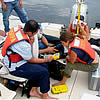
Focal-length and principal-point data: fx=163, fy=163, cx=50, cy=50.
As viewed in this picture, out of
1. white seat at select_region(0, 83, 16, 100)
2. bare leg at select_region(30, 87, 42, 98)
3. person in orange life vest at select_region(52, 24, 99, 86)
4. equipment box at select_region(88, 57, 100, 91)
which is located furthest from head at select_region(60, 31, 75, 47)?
white seat at select_region(0, 83, 16, 100)

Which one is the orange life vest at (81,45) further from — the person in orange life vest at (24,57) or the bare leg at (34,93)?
the bare leg at (34,93)

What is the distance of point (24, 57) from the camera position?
6.39 feet

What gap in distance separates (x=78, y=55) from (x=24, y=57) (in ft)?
2.45

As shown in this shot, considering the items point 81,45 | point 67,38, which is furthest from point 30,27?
point 81,45

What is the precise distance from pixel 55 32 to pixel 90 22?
3630 mm

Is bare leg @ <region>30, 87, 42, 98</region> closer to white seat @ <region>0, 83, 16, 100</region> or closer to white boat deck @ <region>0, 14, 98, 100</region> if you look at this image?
white boat deck @ <region>0, 14, 98, 100</region>

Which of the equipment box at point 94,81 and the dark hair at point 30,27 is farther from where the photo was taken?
the equipment box at point 94,81

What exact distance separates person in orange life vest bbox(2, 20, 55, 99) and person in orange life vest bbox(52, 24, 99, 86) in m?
0.42

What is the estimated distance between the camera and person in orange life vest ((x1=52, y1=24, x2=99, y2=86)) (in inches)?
85.7

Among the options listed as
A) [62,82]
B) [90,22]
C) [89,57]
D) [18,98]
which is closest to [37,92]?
[18,98]

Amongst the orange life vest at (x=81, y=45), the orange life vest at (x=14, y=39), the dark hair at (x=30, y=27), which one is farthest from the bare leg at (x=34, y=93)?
the dark hair at (x=30, y=27)

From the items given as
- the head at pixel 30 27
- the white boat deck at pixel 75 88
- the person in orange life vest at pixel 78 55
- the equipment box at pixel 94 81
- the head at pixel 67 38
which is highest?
the head at pixel 30 27

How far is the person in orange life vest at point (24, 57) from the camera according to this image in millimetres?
1903

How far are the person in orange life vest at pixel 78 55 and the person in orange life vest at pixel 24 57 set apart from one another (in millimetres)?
423
